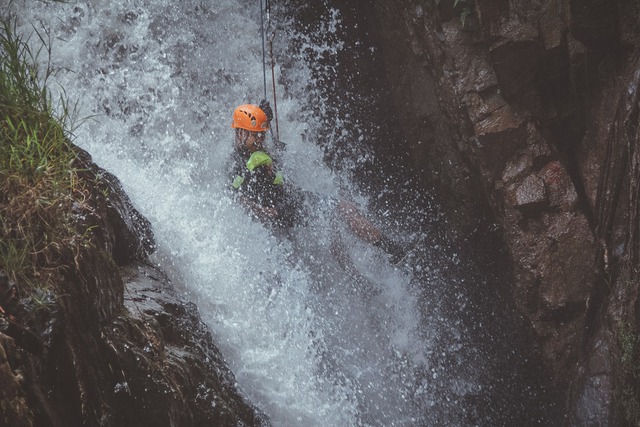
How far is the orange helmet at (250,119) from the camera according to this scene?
5820 millimetres

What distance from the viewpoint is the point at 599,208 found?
16.2 ft

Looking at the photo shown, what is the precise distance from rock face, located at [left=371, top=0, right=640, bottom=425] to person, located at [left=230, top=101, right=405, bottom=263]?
165 cm

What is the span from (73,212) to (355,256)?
4067 millimetres

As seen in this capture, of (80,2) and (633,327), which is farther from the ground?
(80,2)

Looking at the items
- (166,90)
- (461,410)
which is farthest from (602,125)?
(166,90)

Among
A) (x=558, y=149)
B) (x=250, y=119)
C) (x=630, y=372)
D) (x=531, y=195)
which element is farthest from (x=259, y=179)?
(x=630, y=372)

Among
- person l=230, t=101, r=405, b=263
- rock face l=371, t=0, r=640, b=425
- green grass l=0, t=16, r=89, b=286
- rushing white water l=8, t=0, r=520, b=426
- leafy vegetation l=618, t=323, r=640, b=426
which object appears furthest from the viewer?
person l=230, t=101, r=405, b=263

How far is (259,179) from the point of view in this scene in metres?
5.69

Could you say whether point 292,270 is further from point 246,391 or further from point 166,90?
point 166,90

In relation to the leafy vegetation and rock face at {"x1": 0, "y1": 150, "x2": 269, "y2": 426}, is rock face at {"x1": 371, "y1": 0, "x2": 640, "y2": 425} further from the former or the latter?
rock face at {"x1": 0, "y1": 150, "x2": 269, "y2": 426}

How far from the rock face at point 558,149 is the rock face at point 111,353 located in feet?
10.7

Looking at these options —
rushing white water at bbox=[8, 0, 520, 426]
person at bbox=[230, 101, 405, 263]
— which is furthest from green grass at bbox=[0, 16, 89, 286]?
person at bbox=[230, 101, 405, 263]

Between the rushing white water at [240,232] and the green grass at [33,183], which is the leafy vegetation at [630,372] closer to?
the rushing white water at [240,232]

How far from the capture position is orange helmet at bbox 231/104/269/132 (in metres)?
5.82
